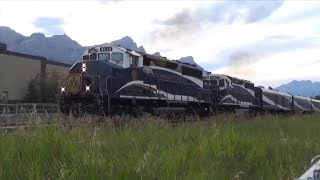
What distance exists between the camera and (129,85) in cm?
2084

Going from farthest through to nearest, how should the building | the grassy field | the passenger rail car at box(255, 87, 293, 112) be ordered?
the building → the passenger rail car at box(255, 87, 293, 112) → the grassy field

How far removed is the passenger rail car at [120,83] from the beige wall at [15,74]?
4322 centimetres

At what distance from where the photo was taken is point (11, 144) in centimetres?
570

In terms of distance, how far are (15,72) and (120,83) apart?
4903 cm

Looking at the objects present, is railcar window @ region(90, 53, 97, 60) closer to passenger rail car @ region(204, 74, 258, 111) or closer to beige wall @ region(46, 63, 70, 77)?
passenger rail car @ region(204, 74, 258, 111)

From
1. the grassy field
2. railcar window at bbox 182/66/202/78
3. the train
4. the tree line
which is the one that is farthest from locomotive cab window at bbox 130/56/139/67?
the tree line

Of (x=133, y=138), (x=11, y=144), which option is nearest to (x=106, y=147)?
(x=133, y=138)

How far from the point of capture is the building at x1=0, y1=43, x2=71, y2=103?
207ft

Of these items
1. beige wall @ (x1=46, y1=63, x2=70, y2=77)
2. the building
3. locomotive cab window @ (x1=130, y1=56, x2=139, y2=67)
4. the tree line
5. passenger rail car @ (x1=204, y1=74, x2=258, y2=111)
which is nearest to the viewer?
locomotive cab window @ (x1=130, y1=56, x2=139, y2=67)

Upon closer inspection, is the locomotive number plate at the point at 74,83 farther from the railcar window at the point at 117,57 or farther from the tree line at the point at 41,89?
the tree line at the point at 41,89

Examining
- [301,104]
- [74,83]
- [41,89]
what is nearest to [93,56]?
[74,83]

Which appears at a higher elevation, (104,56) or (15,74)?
(15,74)

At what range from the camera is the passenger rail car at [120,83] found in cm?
1955

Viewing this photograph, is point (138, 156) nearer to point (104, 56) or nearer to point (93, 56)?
point (104, 56)
